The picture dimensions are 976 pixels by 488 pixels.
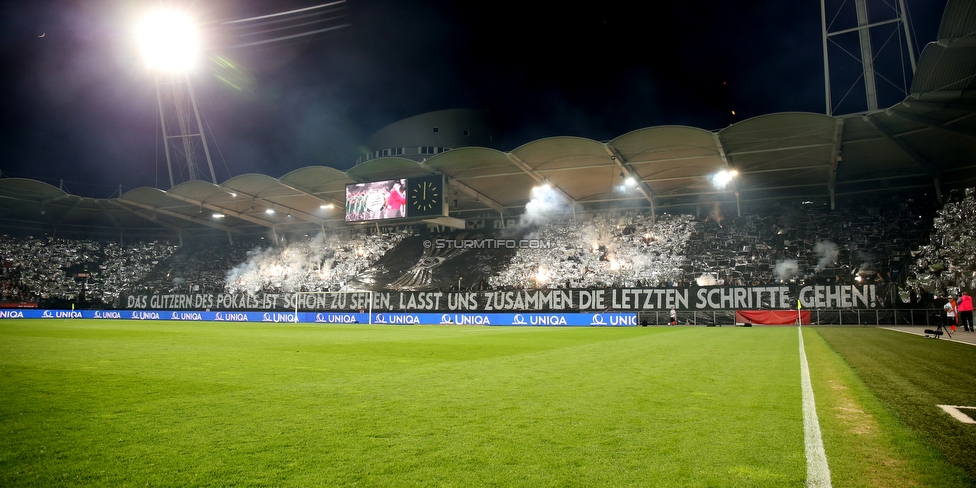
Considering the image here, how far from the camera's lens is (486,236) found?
4197cm

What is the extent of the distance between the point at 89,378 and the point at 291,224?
4340 centimetres

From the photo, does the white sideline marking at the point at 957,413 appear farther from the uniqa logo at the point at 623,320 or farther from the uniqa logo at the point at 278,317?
the uniqa logo at the point at 278,317

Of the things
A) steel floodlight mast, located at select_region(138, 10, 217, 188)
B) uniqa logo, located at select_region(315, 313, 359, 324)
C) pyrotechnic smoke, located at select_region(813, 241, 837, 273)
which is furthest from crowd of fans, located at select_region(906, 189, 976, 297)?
steel floodlight mast, located at select_region(138, 10, 217, 188)

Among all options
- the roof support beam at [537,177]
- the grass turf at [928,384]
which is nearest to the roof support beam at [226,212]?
the roof support beam at [537,177]

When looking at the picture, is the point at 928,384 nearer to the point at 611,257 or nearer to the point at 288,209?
the point at 611,257

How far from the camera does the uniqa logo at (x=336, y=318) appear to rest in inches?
1276

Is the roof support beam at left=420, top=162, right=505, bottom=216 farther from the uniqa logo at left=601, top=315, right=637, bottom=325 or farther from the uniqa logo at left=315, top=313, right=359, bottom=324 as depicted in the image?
the uniqa logo at left=601, top=315, right=637, bottom=325

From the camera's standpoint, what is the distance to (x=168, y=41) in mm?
36312

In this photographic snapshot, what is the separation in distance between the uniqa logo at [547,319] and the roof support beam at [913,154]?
16.6 m

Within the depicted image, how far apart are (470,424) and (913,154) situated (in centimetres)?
3218

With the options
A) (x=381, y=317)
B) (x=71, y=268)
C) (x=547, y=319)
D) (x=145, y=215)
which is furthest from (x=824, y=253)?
(x=71, y=268)

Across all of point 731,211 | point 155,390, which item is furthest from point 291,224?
point 155,390

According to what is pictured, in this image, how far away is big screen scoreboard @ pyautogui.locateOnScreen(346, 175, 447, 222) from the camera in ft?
112

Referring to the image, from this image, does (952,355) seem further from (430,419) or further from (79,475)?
(79,475)
